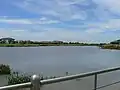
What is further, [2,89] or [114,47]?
[114,47]

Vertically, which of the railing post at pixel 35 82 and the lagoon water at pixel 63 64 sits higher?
the railing post at pixel 35 82

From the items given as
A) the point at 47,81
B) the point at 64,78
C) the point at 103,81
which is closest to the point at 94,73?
the point at 64,78

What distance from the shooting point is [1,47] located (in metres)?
110

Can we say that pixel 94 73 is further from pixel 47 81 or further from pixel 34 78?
pixel 34 78

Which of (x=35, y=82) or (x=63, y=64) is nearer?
(x=35, y=82)

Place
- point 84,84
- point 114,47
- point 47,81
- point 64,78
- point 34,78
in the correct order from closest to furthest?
point 34,78 → point 47,81 → point 64,78 → point 84,84 → point 114,47

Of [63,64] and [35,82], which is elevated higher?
[35,82]

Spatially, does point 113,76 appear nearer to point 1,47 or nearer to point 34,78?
point 34,78

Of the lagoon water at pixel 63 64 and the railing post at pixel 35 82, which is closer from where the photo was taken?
the railing post at pixel 35 82

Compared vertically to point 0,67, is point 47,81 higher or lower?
higher

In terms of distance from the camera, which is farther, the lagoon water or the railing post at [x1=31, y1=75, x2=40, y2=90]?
the lagoon water

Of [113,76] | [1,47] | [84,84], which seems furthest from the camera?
[1,47]

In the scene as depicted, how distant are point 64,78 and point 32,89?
59 centimetres

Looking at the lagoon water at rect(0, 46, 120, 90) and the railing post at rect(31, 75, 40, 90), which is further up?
the railing post at rect(31, 75, 40, 90)
